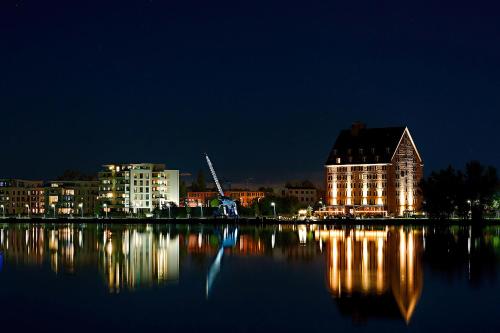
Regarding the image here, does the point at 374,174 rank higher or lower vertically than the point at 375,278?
higher

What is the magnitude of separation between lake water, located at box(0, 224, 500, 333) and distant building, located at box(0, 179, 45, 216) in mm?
110396

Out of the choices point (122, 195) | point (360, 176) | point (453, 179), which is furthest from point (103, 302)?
point (122, 195)

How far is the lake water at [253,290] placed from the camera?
20.8 metres

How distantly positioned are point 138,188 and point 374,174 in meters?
49.3

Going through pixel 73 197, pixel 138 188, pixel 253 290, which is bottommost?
pixel 253 290

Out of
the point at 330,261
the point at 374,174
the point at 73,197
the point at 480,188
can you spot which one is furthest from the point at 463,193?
the point at 73,197

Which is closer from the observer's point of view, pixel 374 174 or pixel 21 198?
pixel 374 174

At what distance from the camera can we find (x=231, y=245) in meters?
51.1

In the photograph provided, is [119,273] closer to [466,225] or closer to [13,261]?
[13,261]

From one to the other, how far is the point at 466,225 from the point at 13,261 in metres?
60.6

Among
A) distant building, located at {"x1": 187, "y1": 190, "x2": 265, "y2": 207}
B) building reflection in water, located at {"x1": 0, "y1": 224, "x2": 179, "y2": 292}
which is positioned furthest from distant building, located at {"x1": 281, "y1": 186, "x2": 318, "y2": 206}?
building reflection in water, located at {"x1": 0, "y1": 224, "x2": 179, "y2": 292}

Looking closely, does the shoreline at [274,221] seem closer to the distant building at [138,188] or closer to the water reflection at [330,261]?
the distant building at [138,188]

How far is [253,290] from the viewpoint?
27000 millimetres

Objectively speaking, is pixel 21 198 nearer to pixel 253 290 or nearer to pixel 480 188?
pixel 480 188
